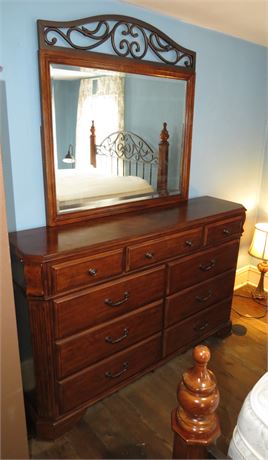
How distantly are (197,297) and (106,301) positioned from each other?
762mm

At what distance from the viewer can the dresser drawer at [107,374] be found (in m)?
1.64

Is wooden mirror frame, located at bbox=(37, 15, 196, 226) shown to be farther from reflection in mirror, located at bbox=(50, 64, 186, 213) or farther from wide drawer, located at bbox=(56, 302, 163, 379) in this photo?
wide drawer, located at bbox=(56, 302, 163, 379)

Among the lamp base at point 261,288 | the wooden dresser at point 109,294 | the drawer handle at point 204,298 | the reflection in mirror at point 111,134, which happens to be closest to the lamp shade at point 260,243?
the lamp base at point 261,288

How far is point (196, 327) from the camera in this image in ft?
7.32

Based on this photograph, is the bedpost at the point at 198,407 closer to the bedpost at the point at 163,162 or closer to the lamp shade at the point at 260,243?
the bedpost at the point at 163,162

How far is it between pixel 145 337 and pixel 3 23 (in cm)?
169

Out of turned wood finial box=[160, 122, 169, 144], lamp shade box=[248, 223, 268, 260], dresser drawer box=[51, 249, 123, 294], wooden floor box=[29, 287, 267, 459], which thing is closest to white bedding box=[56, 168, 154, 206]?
turned wood finial box=[160, 122, 169, 144]

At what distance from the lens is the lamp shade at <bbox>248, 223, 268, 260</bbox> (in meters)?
2.86

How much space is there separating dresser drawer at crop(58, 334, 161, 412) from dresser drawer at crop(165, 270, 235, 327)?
0.17 m

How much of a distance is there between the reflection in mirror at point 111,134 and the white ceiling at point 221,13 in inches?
13.8

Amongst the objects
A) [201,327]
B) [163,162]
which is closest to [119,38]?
[163,162]

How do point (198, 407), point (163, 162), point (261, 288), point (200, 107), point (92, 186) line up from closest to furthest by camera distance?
point (198, 407) → point (92, 186) → point (163, 162) → point (200, 107) → point (261, 288)

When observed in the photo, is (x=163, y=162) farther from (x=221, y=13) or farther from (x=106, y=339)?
(x=106, y=339)

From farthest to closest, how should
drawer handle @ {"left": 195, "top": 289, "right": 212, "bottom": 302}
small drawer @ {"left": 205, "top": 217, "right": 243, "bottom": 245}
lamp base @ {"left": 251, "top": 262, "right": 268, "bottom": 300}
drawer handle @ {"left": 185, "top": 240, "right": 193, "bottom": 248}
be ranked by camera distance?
lamp base @ {"left": 251, "top": 262, "right": 268, "bottom": 300} < drawer handle @ {"left": 195, "top": 289, "right": 212, "bottom": 302} < small drawer @ {"left": 205, "top": 217, "right": 243, "bottom": 245} < drawer handle @ {"left": 185, "top": 240, "right": 193, "bottom": 248}
